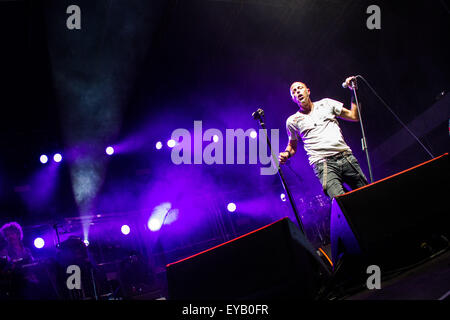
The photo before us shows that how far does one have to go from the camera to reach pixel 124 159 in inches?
286

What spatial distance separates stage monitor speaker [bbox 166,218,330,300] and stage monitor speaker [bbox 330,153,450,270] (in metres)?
0.29

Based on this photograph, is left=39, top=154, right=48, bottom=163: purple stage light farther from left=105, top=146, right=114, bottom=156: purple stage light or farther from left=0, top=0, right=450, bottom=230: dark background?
left=105, top=146, right=114, bottom=156: purple stage light

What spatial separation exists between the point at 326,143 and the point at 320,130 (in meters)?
0.17

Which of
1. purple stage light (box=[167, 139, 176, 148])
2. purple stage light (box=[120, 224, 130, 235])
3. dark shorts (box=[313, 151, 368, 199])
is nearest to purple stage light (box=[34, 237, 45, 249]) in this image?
purple stage light (box=[120, 224, 130, 235])

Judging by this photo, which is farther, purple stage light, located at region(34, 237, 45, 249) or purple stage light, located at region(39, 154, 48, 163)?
purple stage light, located at region(39, 154, 48, 163)

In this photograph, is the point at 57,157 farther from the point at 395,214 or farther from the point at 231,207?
the point at 395,214

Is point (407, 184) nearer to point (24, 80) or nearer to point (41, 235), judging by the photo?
point (24, 80)

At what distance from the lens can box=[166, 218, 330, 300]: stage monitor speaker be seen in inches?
57.5

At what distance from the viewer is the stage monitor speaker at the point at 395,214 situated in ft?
5.34

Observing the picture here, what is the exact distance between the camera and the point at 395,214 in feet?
5.45

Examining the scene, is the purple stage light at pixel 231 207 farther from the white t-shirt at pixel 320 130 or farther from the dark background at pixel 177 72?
the white t-shirt at pixel 320 130

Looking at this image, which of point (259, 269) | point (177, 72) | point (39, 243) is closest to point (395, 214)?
point (259, 269)

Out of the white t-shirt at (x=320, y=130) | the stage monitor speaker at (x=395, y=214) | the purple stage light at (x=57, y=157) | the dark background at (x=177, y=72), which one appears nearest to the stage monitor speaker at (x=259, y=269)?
the stage monitor speaker at (x=395, y=214)

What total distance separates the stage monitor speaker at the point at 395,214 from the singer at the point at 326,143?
77cm
